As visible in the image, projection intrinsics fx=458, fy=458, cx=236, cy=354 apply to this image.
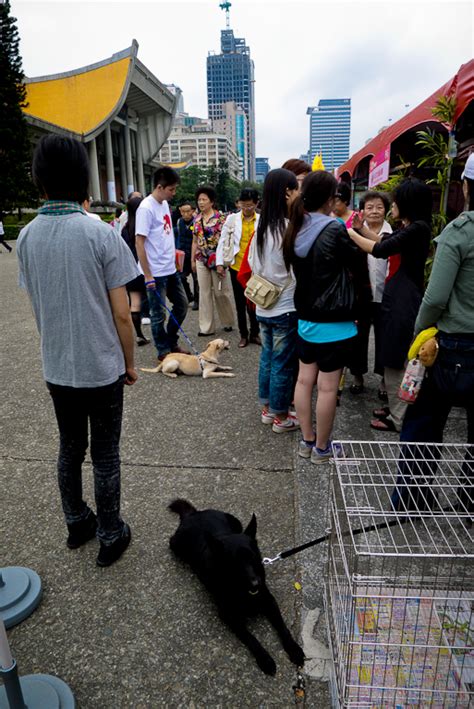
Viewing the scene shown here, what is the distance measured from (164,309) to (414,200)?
304cm

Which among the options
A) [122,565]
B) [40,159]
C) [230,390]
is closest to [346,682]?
[122,565]

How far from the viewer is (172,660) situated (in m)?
1.82

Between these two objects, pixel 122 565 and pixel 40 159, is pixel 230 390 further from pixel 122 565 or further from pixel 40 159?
pixel 40 159

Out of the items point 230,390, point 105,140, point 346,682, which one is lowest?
point 230,390

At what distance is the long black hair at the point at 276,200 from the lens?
324cm

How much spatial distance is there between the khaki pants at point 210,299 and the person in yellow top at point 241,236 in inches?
14.2

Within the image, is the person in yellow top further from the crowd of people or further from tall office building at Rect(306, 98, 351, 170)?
tall office building at Rect(306, 98, 351, 170)

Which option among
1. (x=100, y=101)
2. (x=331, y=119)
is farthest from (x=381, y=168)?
(x=331, y=119)

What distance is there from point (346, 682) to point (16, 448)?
116 inches

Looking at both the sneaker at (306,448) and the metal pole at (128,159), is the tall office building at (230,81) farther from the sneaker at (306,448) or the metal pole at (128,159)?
the sneaker at (306,448)

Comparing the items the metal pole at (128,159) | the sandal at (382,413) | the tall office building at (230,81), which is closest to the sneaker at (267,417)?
the sandal at (382,413)

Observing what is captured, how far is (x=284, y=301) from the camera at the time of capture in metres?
3.44

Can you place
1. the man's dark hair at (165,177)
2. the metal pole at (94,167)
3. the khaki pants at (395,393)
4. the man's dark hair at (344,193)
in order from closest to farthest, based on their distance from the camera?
the khaki pants at (395,393) → the man's dark hair at (344,193) → the man's dark hair at (165,177) → the metal pole at (94,167)

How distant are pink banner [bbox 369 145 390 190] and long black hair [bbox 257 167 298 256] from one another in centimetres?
370
